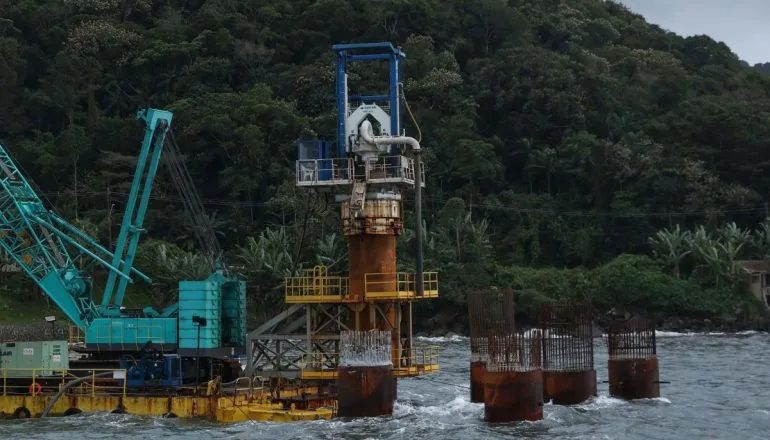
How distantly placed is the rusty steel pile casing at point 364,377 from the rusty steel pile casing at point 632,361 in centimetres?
945

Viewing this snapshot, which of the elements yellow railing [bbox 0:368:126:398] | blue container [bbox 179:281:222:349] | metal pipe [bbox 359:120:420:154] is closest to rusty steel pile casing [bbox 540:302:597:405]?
metal pipe [bbox 359:120:420:154]

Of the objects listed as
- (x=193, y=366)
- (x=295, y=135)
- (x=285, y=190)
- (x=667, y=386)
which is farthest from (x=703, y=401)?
(x=295, y=135)

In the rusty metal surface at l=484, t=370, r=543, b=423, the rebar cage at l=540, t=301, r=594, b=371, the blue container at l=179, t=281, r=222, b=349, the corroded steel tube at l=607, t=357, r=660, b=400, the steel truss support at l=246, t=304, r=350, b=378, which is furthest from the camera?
the blue container at l=179, t=281, r=222, b=349

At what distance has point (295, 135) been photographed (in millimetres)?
96688

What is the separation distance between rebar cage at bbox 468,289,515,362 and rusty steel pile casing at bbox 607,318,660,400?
508cm

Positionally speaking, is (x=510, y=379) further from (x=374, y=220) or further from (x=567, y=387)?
(x=374, y=220)

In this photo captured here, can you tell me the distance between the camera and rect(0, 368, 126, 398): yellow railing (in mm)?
41844

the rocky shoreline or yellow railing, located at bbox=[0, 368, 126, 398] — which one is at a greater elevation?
the rocky shoreline

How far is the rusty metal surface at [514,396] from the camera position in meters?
35.4

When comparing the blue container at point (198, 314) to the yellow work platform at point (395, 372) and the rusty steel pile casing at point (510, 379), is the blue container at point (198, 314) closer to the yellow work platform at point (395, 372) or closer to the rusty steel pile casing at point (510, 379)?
the yellow work platform at point (395, 372)

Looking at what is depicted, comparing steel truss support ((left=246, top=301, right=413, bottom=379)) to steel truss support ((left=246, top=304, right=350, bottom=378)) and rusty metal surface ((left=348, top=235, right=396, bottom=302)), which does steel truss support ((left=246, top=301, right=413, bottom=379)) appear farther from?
rusty metal surface ((left=348, top=235, right=396, bottom=302))

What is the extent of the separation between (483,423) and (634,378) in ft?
27.2

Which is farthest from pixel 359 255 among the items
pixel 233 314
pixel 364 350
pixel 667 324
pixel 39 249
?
pixel 667 324

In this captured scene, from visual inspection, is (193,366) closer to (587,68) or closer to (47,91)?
(47,91)
